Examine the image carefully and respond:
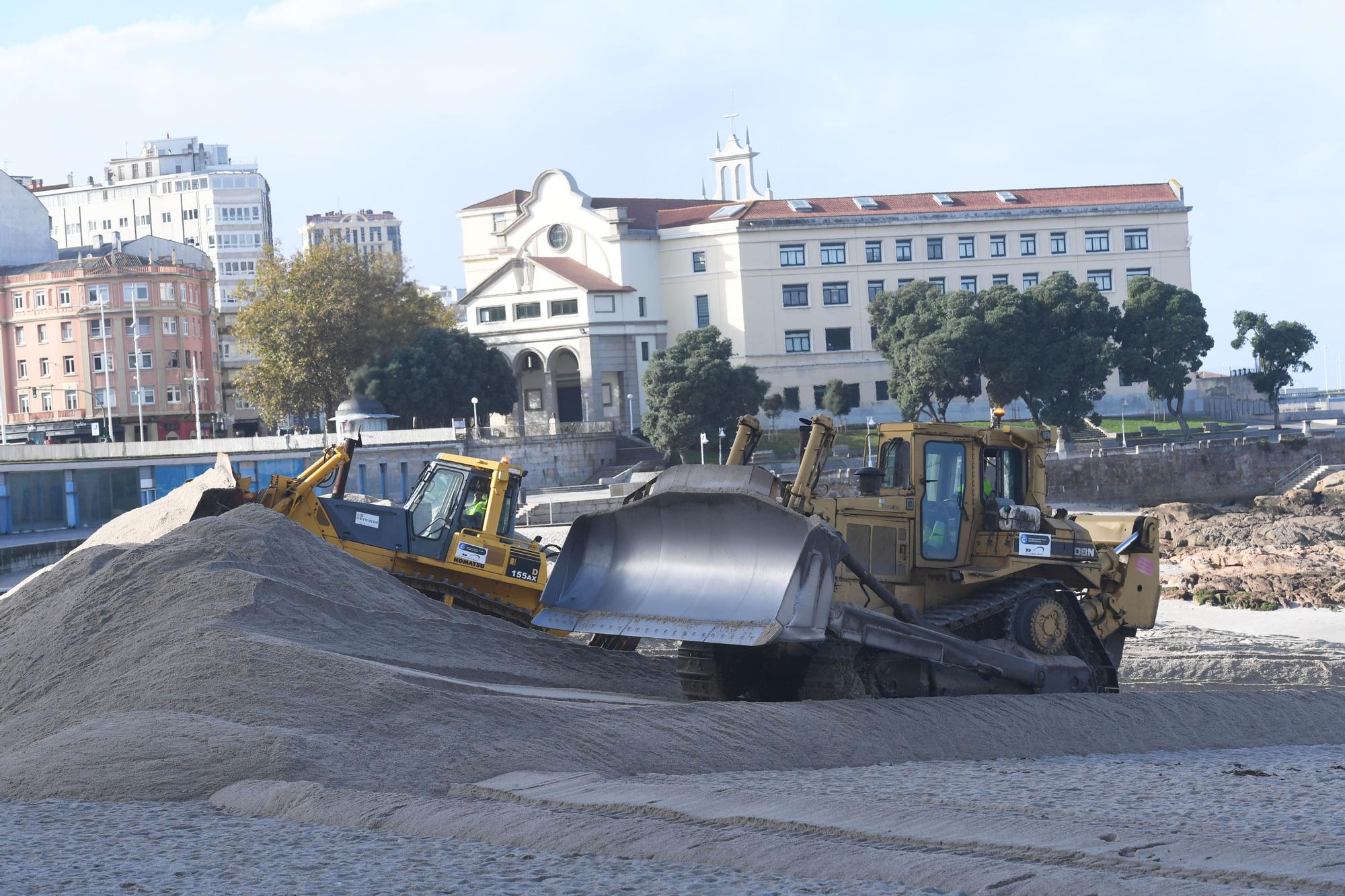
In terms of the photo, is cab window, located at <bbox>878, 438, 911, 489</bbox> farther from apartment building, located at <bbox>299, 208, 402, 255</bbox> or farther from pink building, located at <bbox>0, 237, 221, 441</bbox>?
apartment building, located at <bbox>299, 208, 402, 255</bbox>

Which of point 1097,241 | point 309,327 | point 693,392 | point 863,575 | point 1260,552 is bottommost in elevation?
point 1260,552

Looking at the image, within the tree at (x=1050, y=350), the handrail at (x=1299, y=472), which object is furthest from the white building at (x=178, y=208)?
the handrail at (x=1299, y=472)

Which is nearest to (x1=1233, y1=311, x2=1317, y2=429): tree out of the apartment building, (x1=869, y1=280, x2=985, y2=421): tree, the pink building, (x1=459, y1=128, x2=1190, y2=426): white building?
(x1=459, y1=128, x2=1190, y2=426): white building

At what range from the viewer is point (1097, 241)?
88375 millimetres

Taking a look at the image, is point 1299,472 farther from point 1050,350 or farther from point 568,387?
point 568,387

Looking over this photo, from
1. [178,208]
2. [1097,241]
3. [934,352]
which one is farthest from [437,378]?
[178,208]

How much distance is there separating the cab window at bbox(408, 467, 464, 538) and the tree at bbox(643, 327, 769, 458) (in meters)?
49.2

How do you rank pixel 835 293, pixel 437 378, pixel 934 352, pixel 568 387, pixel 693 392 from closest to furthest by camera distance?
pixel 693 392 < pixel 934 352 < pixel 437 378 < pixel 568 387 < pixel 835 293

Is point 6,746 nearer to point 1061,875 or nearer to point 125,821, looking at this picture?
point 125,821

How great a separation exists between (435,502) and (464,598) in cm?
128

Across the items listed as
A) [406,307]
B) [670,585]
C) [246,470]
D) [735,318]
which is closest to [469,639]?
[670,585]

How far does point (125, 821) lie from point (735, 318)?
75.7 meters

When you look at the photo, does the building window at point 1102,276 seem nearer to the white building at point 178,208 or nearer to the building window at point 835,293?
the building window at point 835,293

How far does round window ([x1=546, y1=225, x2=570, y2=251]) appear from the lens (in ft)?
281
